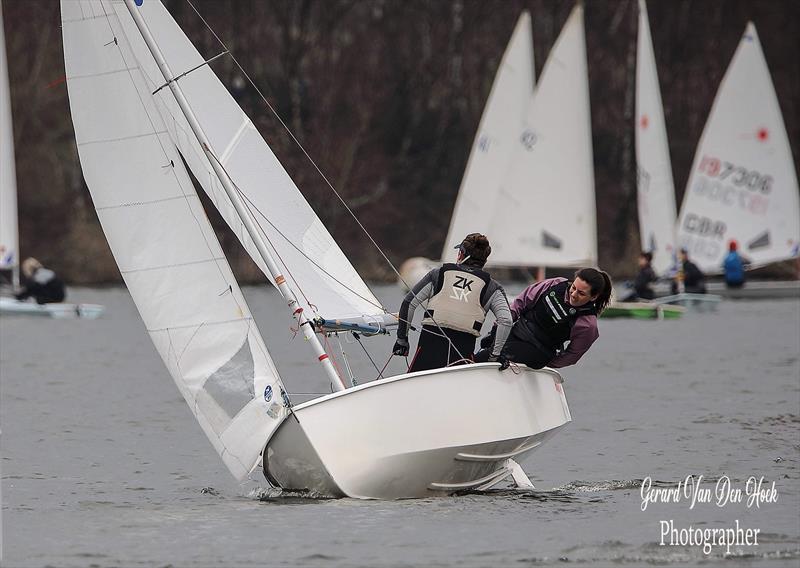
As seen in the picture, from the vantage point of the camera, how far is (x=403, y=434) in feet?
29.9

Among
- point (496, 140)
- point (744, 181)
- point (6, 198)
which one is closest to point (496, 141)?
point (496, 140)

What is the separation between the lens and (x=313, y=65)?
139 feet

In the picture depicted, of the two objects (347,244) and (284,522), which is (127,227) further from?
(347,244)

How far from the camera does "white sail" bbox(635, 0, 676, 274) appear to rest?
3088 centimetres

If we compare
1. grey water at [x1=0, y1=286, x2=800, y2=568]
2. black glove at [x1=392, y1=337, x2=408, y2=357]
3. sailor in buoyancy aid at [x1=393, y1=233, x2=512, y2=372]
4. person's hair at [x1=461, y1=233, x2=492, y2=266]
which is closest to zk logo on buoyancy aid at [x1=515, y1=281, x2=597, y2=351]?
sailor in buoyancy aid at [x1=393, y1=233, x2=512, y2=372]

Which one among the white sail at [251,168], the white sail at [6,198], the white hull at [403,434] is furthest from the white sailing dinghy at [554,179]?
the white hull at [403,434]

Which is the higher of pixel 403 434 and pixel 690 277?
pixel 403 434

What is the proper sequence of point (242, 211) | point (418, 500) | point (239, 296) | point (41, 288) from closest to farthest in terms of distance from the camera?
point (418, 500) < point (242, 211) < point (239, 296) < point (41, 288)

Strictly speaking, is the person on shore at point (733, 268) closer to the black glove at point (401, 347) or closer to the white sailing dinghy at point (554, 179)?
the white sailing dinghy at point (554, 179)

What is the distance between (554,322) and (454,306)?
59cm
